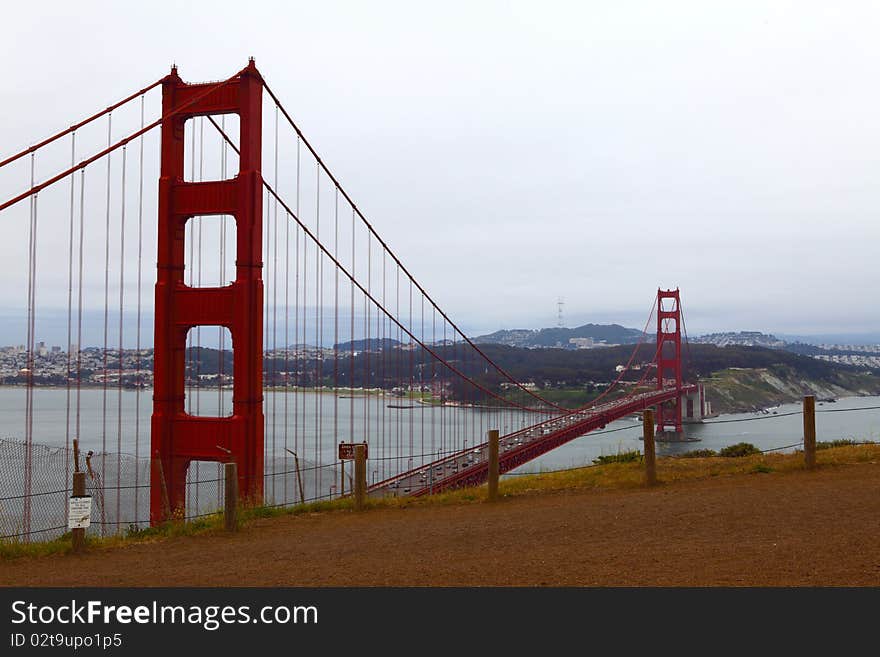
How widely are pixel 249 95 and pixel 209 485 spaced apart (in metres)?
16.1

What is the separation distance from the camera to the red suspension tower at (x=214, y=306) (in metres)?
14.9

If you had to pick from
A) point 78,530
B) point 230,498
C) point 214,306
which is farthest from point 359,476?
point 214,306

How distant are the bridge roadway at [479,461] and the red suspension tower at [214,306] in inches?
158

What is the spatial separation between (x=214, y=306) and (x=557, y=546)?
34.7ft

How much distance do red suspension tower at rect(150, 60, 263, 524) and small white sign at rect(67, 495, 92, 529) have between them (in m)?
6.97

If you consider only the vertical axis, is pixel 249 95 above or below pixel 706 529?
above

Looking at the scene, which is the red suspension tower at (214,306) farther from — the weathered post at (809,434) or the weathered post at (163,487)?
the weathered post at (809,434)

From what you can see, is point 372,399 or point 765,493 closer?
point 765,493

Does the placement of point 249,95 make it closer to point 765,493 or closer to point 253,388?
point 253,388

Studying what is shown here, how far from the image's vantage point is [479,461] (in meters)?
26.8

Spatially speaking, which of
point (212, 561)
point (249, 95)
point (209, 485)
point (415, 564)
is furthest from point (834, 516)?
point (209, 485)

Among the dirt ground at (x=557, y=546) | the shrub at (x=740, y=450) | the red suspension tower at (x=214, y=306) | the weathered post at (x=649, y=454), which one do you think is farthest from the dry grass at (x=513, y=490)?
the red suspension tower at (x=214, y=306)

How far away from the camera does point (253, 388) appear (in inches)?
593
